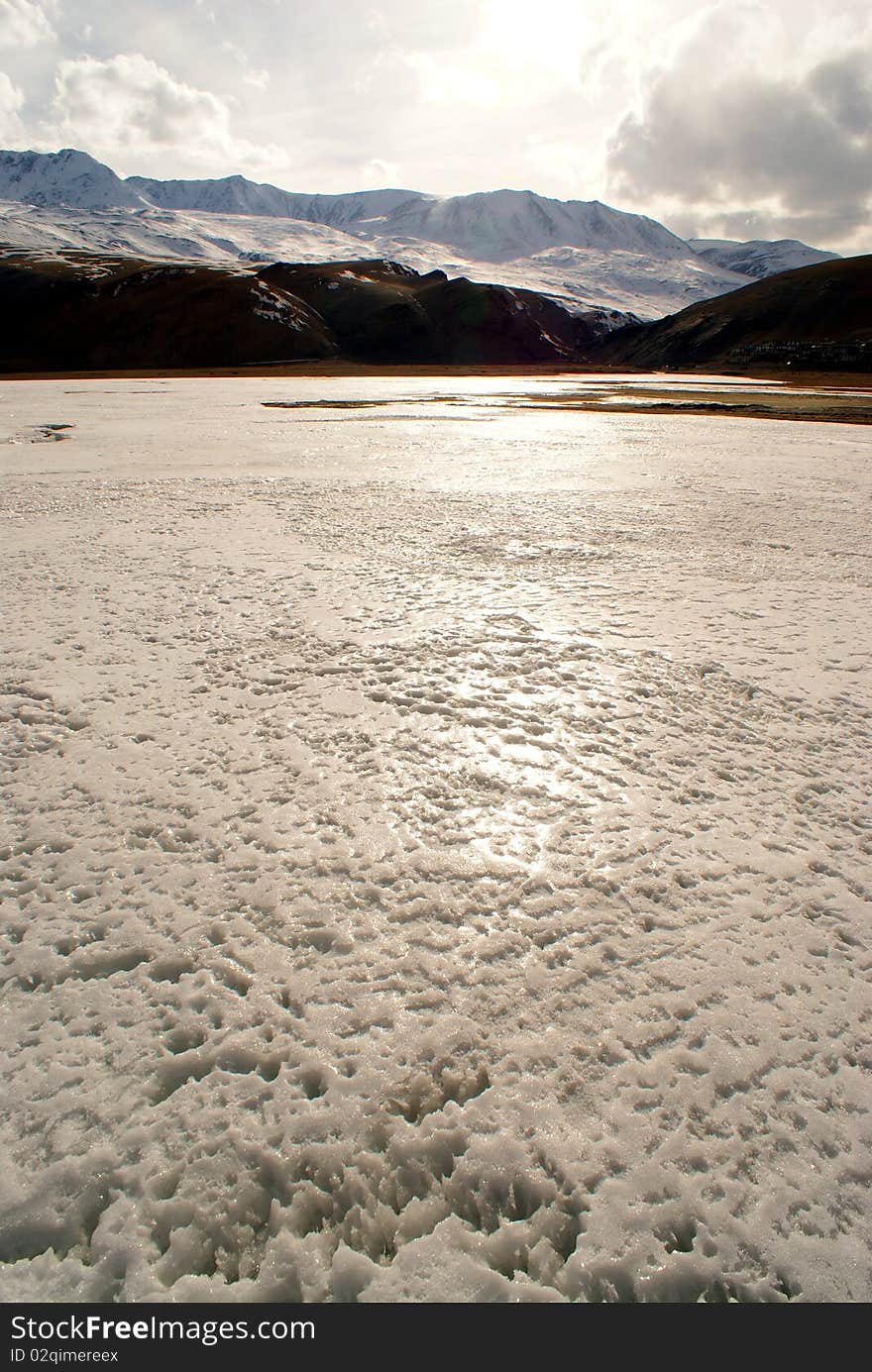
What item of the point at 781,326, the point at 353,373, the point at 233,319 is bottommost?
the point at 353,373

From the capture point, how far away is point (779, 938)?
252 centimetres

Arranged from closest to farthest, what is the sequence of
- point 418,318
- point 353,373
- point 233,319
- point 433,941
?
point 433,941 → point 353,373 → point 233,319 → point 418,318

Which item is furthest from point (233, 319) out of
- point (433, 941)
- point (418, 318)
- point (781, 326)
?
point (433, 941)

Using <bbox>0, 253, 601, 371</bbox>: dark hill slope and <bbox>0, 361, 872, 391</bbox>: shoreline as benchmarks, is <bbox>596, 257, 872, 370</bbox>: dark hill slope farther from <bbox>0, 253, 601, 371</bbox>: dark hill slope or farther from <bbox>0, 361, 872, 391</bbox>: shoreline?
<bbox>0, 253, 601, 371</bbox>: dark hill slope

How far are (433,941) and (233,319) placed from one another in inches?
4554

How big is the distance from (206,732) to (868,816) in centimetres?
320

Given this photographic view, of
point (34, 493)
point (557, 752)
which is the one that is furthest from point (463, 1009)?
point (34, 493)

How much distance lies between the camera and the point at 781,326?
10712 centimetres

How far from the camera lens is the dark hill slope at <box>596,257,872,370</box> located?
93375 millimetres

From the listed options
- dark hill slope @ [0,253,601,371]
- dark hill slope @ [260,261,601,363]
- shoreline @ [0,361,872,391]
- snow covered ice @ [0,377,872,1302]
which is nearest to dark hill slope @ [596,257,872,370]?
shoreline @ [0,361,872,391]

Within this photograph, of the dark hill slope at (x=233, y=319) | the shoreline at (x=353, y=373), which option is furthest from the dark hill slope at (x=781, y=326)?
the dark hill slope at (x=233, y=319)

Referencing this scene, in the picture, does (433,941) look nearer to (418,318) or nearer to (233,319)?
(233,319)

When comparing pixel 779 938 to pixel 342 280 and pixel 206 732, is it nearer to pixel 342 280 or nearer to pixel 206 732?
pixel 206 732
